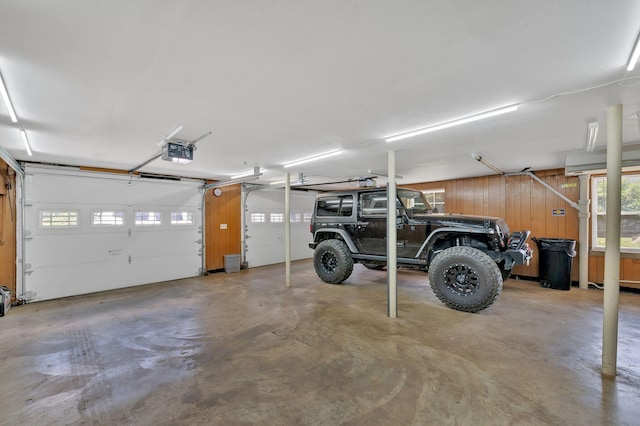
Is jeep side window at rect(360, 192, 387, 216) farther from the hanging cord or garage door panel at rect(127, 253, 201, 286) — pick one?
the hanging cord

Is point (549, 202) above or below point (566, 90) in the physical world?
below

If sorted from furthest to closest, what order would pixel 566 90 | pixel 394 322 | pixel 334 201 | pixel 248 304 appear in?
pixel 334 201 → pixel 248 304 → pixel 394 322 → pixel 566 90

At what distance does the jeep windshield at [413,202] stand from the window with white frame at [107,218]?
6022 millimetres

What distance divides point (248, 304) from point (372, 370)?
2.68 m

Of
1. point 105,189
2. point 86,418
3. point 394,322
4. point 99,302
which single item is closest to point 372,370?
point 394,322

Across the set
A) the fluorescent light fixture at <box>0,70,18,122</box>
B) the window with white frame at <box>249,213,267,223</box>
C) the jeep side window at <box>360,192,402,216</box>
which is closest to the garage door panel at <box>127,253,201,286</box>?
the window with white frame at <box>249,213,267,223</box>

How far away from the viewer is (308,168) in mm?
5746

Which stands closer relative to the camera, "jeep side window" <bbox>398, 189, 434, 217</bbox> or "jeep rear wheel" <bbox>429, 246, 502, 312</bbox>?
"jeep rear wheel" <bbox>429, 246, 502, 312</bbox>

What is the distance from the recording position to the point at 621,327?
345 cm

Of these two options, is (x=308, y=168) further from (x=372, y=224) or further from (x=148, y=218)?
(x=148, y=218)

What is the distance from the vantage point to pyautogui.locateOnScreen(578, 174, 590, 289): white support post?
5273 mm

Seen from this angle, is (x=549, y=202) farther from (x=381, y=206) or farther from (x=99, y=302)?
(x=99, y=302)

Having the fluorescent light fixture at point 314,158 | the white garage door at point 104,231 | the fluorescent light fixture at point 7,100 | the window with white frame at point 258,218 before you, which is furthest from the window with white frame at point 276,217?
the fluorescent light fixture at point 7,100

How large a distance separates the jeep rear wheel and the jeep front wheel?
72.2 inches
